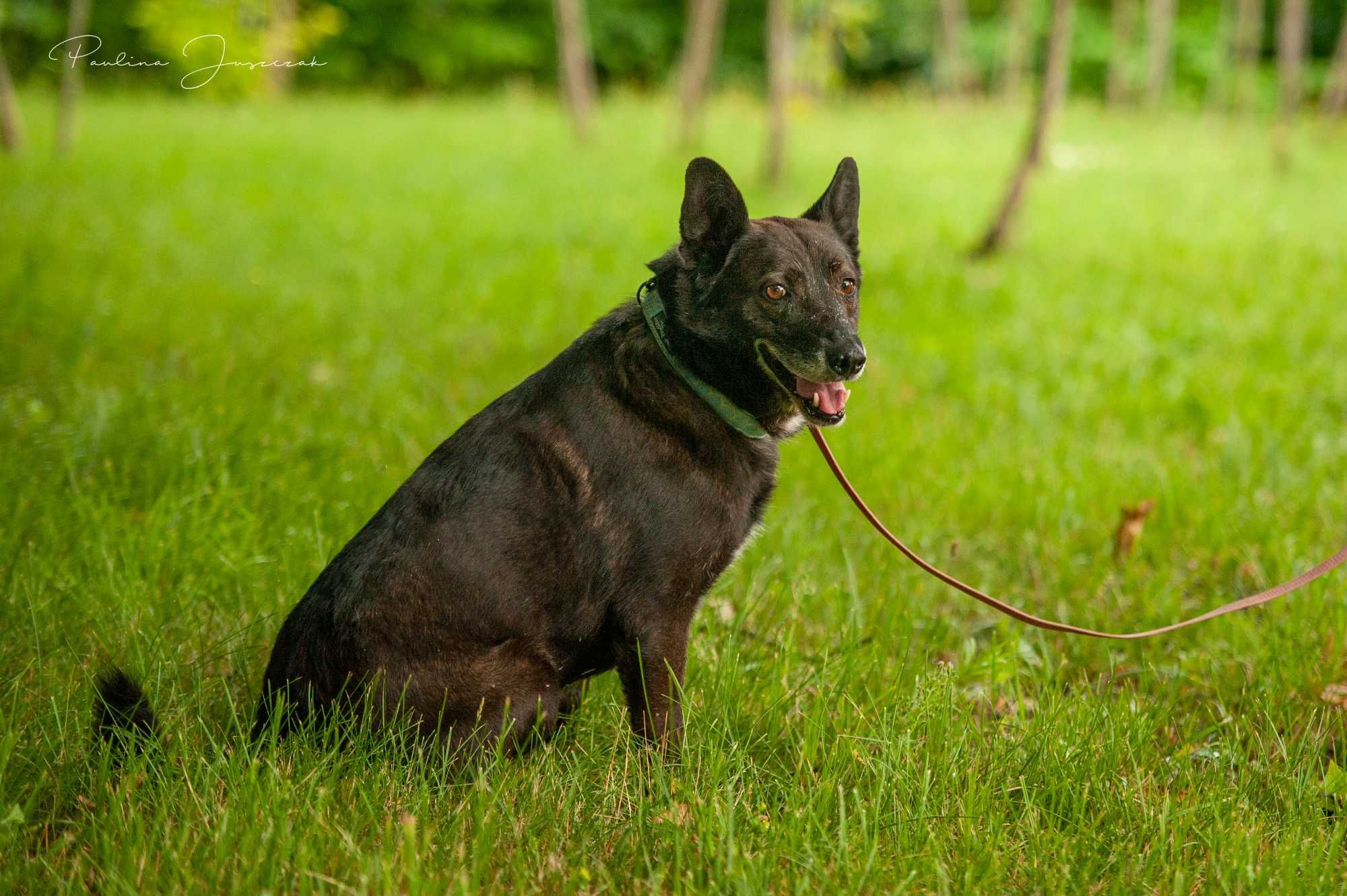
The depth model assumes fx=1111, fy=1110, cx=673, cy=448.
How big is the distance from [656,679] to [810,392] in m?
0.82

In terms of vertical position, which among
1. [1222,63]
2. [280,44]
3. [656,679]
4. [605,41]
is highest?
[605,41]

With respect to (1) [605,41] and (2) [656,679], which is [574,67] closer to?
(2) [656,679]

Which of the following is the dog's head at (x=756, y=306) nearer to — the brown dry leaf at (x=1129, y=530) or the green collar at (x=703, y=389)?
the green collar at (x=703, y=389)

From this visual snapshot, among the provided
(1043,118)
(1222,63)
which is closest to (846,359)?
(1043,118)

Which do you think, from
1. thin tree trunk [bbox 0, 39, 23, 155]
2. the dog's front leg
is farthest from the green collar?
thin tree trunk [bbox 0, 39, 23, 155]

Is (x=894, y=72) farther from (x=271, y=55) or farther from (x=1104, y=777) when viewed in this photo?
(x=1104, y=777)

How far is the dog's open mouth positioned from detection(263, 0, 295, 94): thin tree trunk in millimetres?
15050

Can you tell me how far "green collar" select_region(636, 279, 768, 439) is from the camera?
2.84 m

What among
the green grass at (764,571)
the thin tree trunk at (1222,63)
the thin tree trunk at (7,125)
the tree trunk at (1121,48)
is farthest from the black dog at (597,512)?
the thin tree trunk at (1222,63)

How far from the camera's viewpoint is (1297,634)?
11.7ft

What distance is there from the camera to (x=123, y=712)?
8.57ft

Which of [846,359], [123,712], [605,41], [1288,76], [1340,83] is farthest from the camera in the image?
[605,41]

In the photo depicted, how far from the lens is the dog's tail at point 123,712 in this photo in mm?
Answer: 2576

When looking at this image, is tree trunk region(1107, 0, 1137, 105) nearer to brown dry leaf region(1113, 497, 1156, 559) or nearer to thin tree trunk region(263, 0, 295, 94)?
thin tree trunk region(263, 0, 295, 94)
